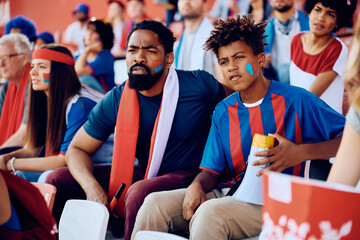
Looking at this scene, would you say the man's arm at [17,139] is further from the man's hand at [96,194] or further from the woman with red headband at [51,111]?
the man's hand at [96,194]

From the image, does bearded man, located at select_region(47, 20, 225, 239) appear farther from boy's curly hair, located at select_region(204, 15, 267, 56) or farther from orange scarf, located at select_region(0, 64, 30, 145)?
orange scarf, located at select_region(0, 64, 30, 145)

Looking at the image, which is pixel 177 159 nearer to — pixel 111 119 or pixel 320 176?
pixel 111 119

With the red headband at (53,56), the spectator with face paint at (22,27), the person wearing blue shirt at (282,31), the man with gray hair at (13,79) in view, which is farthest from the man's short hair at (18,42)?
the person wearing blue shirt at (282,31)

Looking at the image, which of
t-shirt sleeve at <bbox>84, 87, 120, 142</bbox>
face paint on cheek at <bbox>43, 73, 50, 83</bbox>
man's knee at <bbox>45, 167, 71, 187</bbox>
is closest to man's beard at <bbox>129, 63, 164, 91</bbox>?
t-shirt sleeve at <bbox>84, 87, 120, 142</bbox>

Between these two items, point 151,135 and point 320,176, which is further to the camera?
point 151,135

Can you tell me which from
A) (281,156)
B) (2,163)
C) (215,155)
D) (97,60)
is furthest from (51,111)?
(281,156)

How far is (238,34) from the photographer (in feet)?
6.93

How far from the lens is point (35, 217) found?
1.43 m

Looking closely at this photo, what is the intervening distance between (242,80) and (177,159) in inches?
27.4

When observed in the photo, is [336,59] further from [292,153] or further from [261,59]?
[292,153]

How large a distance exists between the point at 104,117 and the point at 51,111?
0.65m

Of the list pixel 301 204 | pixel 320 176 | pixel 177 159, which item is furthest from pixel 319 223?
pixel 177 159

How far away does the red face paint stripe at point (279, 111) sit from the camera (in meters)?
1.97

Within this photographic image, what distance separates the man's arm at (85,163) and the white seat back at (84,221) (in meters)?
0.59
